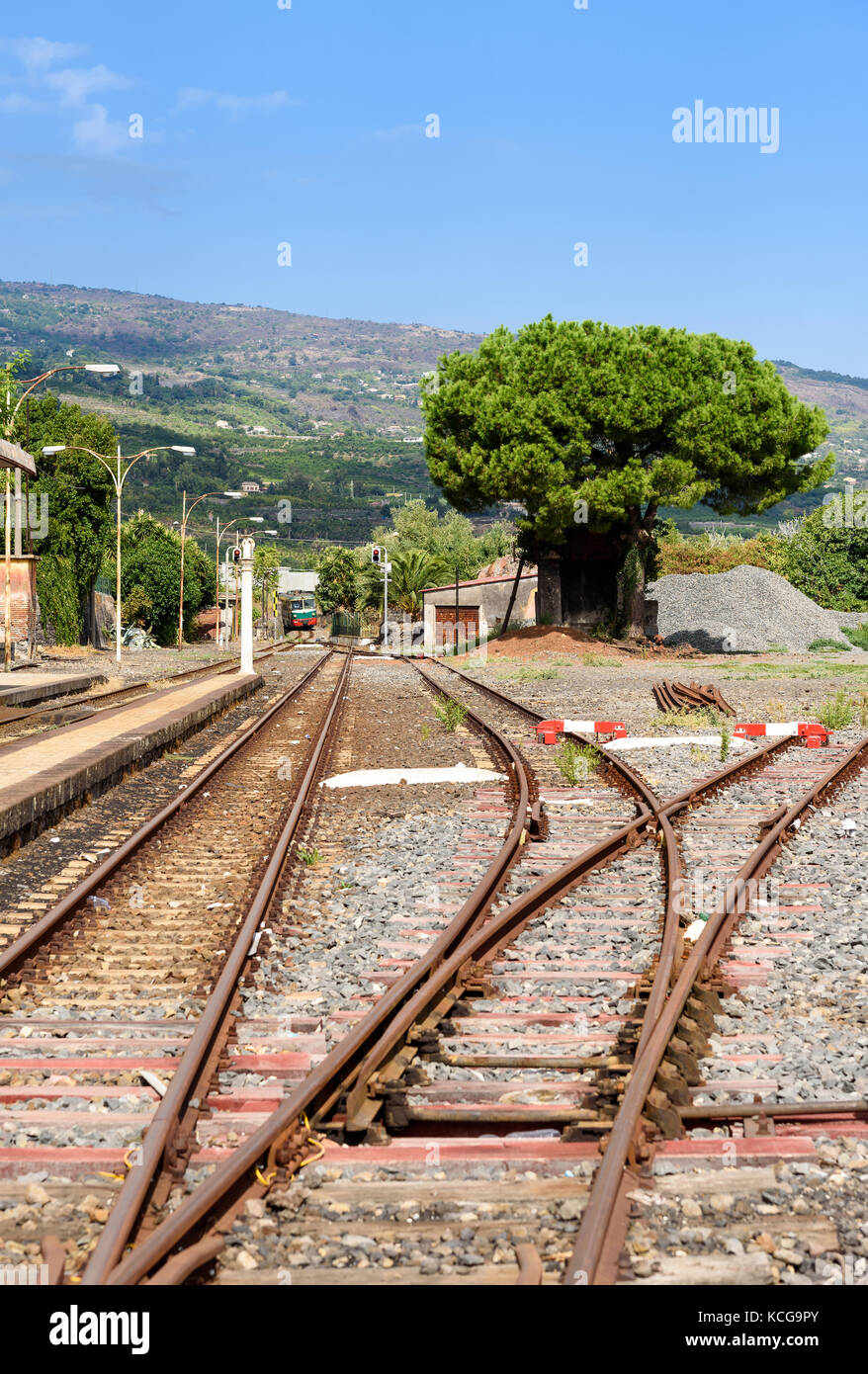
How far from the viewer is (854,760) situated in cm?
1541

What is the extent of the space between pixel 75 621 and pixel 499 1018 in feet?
168

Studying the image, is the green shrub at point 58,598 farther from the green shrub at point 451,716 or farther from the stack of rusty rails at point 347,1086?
the stack of rusty rails at point 347,1086

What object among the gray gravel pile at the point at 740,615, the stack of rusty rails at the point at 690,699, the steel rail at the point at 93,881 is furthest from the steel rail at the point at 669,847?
the gray gravel pile at the point at 740,615

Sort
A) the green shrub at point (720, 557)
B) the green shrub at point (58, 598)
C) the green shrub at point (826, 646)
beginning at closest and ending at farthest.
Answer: the green shrub at point (826, 646)
the green shrub at point (58, 598)
the green shrub at point (720, 557)

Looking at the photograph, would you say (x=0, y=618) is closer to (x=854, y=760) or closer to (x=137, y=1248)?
(x=854, y=760)

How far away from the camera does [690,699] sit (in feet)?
76.0

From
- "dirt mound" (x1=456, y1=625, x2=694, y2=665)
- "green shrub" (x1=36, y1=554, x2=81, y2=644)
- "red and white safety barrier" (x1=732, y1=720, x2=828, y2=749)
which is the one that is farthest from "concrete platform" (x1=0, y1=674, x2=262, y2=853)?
"green shrub" (x1=36, y1=554, x2=81, y2=644)

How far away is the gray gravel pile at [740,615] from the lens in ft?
165

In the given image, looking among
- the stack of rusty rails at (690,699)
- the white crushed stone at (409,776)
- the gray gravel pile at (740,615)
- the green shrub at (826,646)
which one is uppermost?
the gray gravel pile at (740,615)

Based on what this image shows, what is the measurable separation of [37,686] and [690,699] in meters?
14.3

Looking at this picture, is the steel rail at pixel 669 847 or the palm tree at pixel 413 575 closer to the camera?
the steel rail at pixel 669 847

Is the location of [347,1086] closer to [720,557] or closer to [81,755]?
[81,755]

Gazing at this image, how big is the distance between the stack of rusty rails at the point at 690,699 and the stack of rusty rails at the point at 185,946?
404 inches
